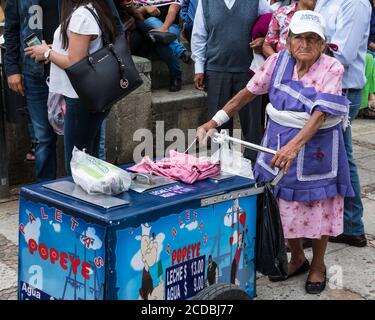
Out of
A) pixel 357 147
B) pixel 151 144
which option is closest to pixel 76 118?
pixel 151 144

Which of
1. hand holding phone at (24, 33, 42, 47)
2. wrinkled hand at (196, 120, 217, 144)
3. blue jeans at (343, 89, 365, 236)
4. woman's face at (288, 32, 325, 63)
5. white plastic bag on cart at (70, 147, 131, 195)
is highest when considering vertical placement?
woman's face at (288, 32, 325, 63)

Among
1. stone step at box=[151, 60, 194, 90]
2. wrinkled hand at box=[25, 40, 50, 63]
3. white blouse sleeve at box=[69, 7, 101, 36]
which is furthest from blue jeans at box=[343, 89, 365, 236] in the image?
stone step at box=[151, 60, 194, 90]

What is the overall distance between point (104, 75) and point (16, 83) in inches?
46.5

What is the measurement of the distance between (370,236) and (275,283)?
3.63ft

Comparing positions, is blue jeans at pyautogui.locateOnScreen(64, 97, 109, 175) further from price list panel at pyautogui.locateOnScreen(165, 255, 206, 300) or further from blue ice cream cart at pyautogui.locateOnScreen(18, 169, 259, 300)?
price list panel at pyautogui.locateOnScreen(165, 255, 206, 300)

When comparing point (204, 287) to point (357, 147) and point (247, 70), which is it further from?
point (357, 147)

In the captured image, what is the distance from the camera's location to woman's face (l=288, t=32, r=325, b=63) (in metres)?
3.80

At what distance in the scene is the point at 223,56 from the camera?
18.3 ft

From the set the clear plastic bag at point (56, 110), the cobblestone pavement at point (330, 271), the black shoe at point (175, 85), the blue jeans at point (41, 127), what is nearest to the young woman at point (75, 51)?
the clear plastic bag at point (56, 110)

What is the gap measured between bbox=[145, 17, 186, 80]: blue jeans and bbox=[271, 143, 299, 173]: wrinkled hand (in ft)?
11.8

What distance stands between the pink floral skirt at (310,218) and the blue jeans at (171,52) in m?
3.32

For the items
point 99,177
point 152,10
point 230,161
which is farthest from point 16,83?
point 152,10

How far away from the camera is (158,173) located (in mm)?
3512

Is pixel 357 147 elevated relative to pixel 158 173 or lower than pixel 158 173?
lower
